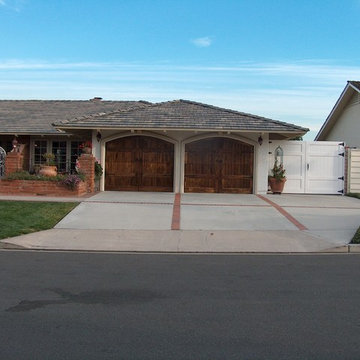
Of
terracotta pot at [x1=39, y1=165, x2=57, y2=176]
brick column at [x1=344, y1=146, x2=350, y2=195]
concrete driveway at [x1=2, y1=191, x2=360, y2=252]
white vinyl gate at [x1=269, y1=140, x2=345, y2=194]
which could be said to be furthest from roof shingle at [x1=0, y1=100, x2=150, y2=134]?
brick column at [x1=344, y1=146, x2=350, y2=195]

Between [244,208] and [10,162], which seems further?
[10,162]

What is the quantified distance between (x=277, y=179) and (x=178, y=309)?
1427 centimetres

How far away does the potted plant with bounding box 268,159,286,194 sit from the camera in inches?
758

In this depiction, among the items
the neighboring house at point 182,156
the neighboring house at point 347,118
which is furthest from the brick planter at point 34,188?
the neighboring house at point 347,118

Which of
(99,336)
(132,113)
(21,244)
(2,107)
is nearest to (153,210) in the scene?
(21,244)

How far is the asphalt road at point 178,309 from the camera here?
441 centimetres

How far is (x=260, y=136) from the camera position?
62.5 feet

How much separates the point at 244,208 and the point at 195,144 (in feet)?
16.6

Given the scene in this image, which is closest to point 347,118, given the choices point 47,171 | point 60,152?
point 60,152

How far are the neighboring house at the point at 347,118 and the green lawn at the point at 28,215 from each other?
1574 cm

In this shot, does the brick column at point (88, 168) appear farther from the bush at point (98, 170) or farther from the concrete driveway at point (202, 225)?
the concrete driveway at point (202, 225)

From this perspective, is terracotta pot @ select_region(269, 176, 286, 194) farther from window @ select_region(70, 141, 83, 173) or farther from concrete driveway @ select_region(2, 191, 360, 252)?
window @ select_region(70, 141, 83, 173)

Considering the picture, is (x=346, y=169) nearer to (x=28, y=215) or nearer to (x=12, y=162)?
(x=28, y=215)

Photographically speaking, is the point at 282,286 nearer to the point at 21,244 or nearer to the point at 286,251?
the point at 286,251
